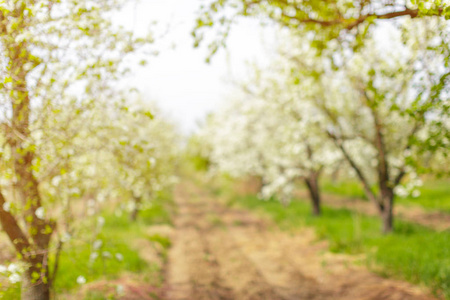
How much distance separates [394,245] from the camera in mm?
11117

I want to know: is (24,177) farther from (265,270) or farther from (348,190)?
(348,190)

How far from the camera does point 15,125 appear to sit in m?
5.10

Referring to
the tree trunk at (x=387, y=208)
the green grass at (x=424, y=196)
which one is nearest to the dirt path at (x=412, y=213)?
the green grass at (x=424, y=196)

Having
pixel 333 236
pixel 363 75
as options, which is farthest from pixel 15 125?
pixel 333 236

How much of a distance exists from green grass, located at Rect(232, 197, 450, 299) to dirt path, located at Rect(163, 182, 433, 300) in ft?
1.41

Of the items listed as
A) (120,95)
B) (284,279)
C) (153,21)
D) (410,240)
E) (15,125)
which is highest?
(153,21)

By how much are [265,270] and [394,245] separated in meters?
4.29

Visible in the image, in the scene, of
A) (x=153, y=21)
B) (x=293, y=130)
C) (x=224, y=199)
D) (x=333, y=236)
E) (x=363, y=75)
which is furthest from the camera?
(x=224, y=199)

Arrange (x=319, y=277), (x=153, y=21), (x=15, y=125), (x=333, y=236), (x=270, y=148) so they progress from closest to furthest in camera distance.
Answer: (x=15, y=125)
(x=153, y=21)
(x=319, y=277)
(x=333, y=236)
(x=270, y=148)

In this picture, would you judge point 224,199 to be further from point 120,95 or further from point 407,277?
point 120,95

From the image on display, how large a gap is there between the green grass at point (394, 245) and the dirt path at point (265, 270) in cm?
43

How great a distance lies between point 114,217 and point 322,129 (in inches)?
499

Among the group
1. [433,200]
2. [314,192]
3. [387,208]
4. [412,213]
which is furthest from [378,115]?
[433,200]

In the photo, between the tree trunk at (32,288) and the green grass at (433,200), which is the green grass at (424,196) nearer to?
the green grass at (433,200)
